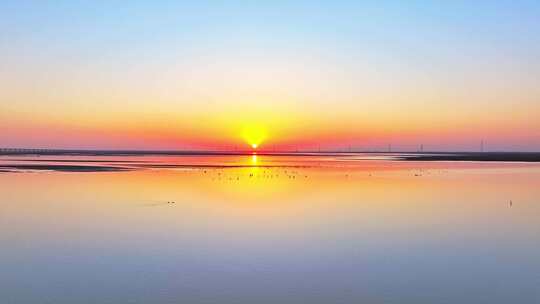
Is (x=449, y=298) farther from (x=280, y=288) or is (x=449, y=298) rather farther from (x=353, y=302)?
(x=280, y=288)

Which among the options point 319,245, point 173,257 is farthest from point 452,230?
point 173,257

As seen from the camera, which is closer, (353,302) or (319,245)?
(353,302)

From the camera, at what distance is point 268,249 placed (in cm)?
1655

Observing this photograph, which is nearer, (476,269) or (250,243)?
(476,269)

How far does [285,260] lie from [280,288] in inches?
115

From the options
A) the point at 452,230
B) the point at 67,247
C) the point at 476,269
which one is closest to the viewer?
the point at 476,269

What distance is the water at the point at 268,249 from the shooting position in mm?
11867

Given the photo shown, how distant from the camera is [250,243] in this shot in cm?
1748

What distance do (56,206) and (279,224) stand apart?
1190 centimetres

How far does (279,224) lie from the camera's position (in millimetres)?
21844

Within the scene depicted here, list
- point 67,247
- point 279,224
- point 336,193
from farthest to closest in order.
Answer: point 336,193, point 279,224, point 67,247

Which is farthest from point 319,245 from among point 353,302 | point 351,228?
point 353,302

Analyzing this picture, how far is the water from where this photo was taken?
11867mm

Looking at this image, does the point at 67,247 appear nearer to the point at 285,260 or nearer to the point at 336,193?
the point at 285,260
